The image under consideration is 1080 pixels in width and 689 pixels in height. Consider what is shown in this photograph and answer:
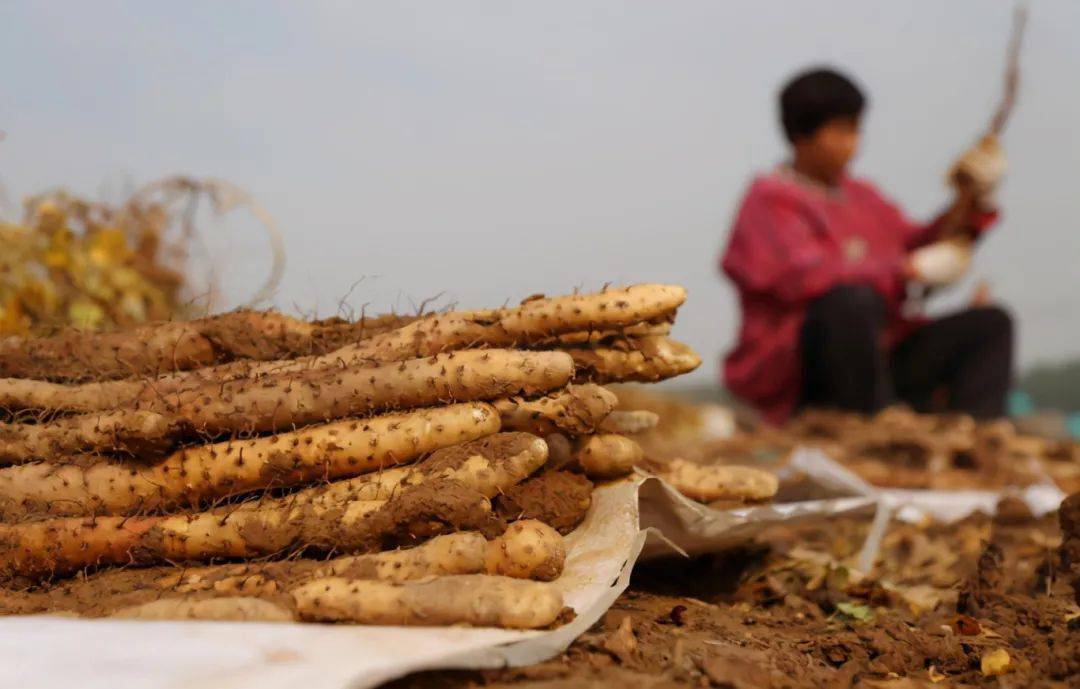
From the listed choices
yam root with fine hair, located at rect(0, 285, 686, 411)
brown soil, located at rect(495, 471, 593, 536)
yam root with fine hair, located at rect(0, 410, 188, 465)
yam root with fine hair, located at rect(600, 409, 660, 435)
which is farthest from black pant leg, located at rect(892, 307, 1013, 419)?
yam root with fine hair, located at rect(0, 410, 188, 465)

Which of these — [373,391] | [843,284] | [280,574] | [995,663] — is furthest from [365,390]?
[843,284]

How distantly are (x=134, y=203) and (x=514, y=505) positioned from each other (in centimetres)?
311

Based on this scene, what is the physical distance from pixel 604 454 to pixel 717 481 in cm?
50

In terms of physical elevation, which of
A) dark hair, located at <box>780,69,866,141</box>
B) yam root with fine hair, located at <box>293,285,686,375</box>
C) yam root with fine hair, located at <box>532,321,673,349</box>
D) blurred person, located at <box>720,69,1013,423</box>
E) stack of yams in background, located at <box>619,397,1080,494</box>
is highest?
dark hair, located at <box>780,69,866,141</box>

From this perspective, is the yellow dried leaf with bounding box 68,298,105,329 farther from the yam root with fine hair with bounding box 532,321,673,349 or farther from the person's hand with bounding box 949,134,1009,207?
the person's hand with bounding box 949,134,1009,207

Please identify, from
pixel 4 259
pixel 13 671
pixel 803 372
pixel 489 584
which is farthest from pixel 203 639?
pixel 803 372

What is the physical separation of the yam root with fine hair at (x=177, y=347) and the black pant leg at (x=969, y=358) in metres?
5.38

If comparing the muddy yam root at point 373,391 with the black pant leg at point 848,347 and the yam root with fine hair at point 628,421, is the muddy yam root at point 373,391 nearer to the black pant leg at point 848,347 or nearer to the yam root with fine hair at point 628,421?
the yam root with fine hair at point 628,421

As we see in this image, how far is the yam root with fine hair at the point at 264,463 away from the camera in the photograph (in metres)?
2.00

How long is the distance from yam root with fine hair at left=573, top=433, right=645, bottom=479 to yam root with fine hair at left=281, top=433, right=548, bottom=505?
217mm

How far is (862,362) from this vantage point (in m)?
6.11

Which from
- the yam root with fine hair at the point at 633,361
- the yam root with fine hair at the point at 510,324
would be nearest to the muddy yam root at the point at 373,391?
the yam root with fine hair at the point at 510,324

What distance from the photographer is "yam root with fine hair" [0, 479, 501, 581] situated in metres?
1.87

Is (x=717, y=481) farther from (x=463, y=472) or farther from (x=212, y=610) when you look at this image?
(x=212, y=610)
